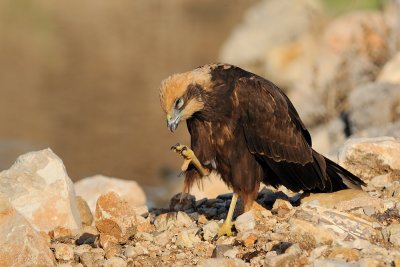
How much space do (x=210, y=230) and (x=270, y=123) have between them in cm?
108

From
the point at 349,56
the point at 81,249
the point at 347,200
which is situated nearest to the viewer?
the point at 81,249

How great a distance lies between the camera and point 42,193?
25.6 ft

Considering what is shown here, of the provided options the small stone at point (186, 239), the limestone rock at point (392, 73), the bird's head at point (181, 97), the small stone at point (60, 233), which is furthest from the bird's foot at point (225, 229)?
the limestone rock at point (392, 73)

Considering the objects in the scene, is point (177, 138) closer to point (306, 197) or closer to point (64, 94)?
point (64, 94)

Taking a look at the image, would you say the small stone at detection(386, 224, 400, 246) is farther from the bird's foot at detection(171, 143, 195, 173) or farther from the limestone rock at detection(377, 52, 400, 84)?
the limestone rock at detection(377, 52, 400, 84)

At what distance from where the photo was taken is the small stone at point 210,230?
7340 mm

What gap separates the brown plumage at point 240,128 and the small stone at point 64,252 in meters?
1.27

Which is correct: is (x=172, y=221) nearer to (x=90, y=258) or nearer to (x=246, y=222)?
(x=246, y=222)

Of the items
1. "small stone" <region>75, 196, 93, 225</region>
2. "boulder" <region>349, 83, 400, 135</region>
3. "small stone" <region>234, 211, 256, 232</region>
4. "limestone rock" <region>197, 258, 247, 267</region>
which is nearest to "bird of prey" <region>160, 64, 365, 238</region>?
"small stone" <region>234, 211, 256, 232</region>

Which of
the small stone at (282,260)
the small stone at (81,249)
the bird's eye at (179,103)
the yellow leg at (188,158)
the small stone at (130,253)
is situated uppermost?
the bird's eye at (179,103)

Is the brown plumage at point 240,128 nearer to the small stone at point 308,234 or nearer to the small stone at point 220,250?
the small stone at point 220,250

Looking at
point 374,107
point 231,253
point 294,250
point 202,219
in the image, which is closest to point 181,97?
point 202,219

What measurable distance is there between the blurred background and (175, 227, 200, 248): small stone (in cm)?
384

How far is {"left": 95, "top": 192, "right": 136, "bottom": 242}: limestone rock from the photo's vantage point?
734 centimetres
